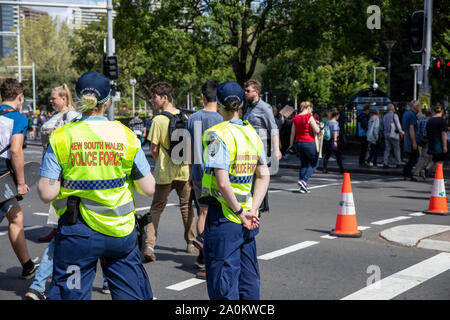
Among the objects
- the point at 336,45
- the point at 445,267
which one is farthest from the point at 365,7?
the point at 445,267

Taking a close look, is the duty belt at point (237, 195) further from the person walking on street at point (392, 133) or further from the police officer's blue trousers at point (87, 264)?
the person walking on street at point (392, 133)

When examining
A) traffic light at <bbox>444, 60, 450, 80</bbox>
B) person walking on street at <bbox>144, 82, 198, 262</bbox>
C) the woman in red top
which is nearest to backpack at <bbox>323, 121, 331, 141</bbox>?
traffic light at <bbox>444, 60, 450, 80</bbox>

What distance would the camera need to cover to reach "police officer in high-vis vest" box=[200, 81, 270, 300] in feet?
12.1

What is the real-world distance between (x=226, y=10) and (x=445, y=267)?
17.2 metres

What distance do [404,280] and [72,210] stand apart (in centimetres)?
342

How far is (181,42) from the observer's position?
22.8 meters

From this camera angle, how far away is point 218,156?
3750 mm

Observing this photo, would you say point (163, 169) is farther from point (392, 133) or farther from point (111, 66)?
point (111, 66)

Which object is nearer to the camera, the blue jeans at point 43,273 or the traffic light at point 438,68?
the blue jeans at point 43,273

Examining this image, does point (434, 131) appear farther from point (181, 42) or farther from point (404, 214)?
point (181, 42)

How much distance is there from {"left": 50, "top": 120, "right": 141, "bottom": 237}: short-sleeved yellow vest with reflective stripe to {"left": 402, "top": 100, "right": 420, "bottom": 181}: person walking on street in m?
11.4

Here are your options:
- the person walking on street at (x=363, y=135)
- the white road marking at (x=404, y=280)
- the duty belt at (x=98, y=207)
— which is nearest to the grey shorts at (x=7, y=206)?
the duty belt at (x=98, y=207)

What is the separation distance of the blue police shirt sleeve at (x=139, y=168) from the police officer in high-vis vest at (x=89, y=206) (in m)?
0.05

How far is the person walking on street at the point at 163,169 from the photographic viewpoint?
6086 mm
